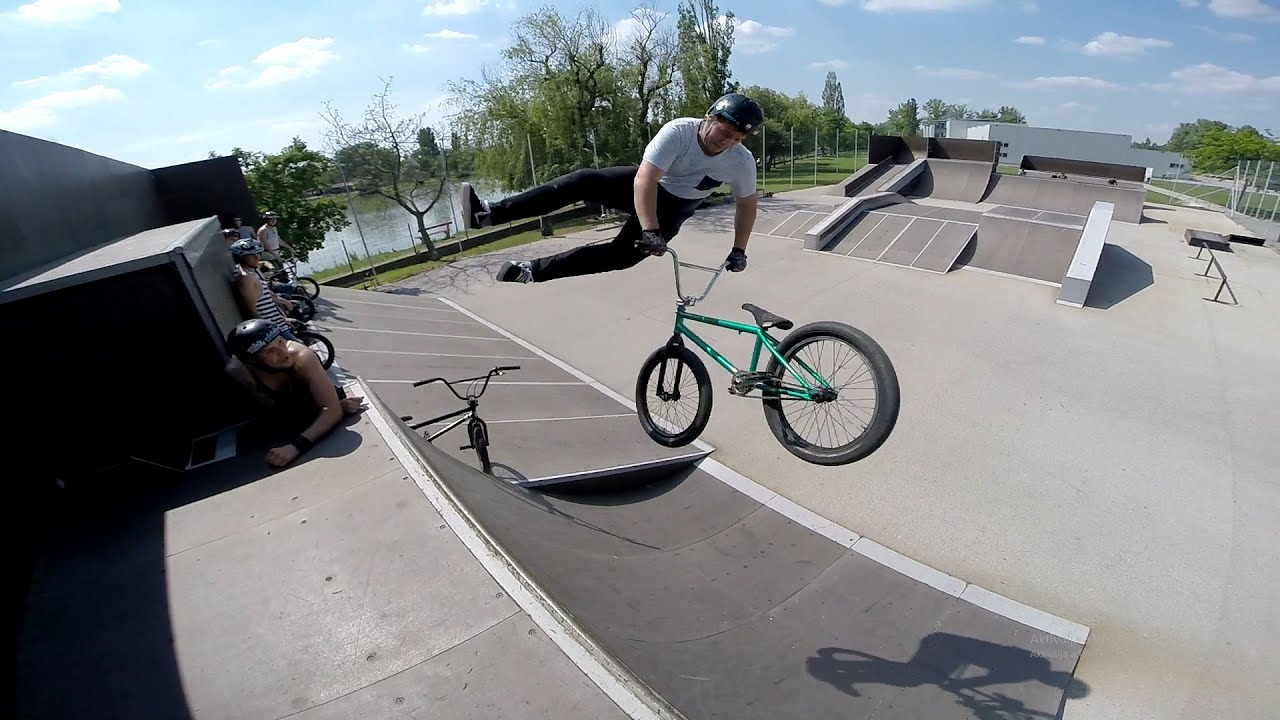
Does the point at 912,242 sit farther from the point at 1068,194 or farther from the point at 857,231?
the point at 1068,194

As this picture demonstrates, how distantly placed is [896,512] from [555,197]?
5930 mm

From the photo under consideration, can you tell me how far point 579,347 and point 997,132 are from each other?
212 ft

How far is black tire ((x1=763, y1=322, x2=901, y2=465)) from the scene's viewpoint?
3.24 m

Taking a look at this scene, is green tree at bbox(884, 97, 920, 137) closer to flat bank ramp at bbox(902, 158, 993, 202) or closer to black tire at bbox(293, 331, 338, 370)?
flat bank ramp at bbox(902, 158, 993, 202)

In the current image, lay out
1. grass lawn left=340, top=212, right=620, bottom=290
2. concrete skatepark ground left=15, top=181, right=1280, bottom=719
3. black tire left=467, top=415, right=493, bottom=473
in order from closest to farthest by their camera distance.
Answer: concrete skatepark ground left=15, top=181, right=1280, bottom=719
black tire left=467, top=415, right=493, bottom=473
grass lawn left=340, top=212, right=620, bottom=290

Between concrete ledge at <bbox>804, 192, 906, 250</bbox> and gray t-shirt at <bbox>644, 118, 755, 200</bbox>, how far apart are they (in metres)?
16.1

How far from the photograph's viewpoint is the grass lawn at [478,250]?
2045cm

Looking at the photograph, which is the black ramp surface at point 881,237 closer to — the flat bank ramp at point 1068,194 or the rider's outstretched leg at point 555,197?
the flat bank ramp at point 1068,194

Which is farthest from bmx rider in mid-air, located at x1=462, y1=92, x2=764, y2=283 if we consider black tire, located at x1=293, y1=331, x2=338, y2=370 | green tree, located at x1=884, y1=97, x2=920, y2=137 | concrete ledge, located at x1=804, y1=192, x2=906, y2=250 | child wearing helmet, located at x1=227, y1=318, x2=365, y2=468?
green tree, located at x1=884, y1=97, x2=920, y2=137

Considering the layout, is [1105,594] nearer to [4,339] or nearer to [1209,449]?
[1209,449]

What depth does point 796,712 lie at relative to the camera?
159 inches

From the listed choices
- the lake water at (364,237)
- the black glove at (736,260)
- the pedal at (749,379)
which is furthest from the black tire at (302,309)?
the lake water at (364,237)

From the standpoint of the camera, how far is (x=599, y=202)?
451 centimetres

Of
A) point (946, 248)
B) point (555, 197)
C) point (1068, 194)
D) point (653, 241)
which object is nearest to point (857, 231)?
point (946, 248)
